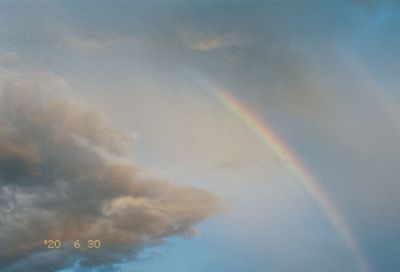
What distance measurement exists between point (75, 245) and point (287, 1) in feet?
17.4

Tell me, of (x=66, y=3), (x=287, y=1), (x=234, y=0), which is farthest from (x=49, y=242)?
(x=287, y=1)

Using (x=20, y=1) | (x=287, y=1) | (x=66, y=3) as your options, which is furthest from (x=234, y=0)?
(x=20, y=1)

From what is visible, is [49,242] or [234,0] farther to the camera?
[234,0]

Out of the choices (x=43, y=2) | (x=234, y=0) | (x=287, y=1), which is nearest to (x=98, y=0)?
(x=43, y=2)

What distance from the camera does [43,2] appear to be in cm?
836

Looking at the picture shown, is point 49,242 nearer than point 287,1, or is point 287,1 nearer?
point 49,242

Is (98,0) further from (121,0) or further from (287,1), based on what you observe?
(287,1)

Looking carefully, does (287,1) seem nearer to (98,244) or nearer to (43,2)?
(43,2)

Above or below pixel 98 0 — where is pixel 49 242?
below

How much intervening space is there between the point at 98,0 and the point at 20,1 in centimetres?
125

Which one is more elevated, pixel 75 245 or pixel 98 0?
pixel 98 0

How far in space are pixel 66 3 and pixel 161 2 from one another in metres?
1.55

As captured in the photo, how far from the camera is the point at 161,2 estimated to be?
27.9 ft

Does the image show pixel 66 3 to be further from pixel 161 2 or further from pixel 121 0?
pixel 161 2
